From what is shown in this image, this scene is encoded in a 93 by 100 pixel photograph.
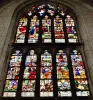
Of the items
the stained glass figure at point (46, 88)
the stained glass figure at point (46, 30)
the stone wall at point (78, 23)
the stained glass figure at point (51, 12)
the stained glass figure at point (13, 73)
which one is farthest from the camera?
the stained glass figure at point (51, 12)

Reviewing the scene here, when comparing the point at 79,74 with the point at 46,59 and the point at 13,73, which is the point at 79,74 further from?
the point at 13,73

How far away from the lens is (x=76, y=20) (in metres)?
11.6

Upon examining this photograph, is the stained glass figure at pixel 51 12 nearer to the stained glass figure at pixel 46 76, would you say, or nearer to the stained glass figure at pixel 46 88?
the stained glass figure at pixel 46 76

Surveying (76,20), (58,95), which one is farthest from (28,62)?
(76,20)

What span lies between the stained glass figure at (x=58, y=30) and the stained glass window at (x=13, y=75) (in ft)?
5.93

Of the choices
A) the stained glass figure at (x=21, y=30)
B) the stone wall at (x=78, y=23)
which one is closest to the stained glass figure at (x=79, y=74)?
the stone wall at (x=78, y=23)

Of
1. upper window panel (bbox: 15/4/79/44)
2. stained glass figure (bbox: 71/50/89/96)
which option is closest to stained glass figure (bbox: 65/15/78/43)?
upper window panel (bbox: 15/4/79/44)

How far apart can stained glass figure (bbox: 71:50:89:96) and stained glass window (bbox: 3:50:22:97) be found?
1.94 meters

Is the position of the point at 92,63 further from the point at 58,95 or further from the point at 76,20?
the point at 76,20

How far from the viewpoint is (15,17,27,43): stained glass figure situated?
10594mm

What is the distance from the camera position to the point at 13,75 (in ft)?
28.5

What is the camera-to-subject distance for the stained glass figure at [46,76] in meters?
8.01

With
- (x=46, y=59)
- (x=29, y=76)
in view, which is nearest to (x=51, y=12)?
(x=46, y=59)

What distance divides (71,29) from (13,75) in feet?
12.4
